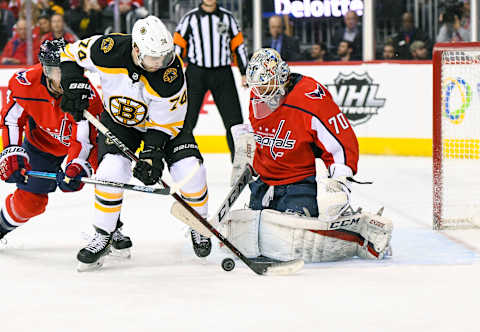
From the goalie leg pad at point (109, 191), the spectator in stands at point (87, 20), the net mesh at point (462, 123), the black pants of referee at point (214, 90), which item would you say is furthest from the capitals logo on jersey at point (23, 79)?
the spectator in stands at point (87, 20)

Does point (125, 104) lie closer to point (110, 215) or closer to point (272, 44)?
point (110, 215)

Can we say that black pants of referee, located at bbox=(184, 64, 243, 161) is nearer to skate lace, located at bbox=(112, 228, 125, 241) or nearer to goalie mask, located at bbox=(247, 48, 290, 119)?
skate lace, located at bbox=(112, 228, 125, 241)

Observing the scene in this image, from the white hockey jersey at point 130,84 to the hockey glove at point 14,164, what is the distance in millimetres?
384

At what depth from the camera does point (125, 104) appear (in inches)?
122

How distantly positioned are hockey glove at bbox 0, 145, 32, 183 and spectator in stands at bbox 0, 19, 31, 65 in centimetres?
396

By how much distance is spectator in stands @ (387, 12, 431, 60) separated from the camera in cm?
677

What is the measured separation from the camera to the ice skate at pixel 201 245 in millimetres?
3314

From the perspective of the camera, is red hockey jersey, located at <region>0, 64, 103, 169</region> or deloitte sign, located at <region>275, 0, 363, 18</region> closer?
red hockey jersey, located at <region>0, 64, 103, 169</region>

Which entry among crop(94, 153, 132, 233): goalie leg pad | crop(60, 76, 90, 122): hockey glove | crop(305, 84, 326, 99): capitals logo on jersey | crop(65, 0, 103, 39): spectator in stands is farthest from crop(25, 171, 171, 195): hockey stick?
crop(65, 0, 103, 39): spectator in stands

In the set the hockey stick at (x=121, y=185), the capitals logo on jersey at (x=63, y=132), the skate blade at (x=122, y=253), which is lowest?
the skate blade at (x=122, y=253)

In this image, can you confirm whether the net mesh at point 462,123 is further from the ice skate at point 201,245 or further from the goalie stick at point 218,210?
the ice skate at point 201,245

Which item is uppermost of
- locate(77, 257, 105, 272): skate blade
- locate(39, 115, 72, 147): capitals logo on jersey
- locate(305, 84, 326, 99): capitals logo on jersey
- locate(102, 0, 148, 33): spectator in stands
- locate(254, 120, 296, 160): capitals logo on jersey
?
locate(102, 0, 148, 33): spectator in stands

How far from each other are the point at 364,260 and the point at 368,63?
11.5ft

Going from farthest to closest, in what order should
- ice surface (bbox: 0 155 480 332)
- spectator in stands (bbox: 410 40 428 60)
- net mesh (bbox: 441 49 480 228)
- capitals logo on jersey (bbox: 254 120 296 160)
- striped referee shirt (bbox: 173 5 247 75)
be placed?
1. spectator in stands (bbox: 410 40 428 60)
2. striped referee shirt (bbox: 173 5 247 75)
3. net mesh (bbox: 441 49 480 228)
4. capitals logo on jersey (bbox: 254 120 296 160)
5. ice surface (bbox: 0 155 480 332)
